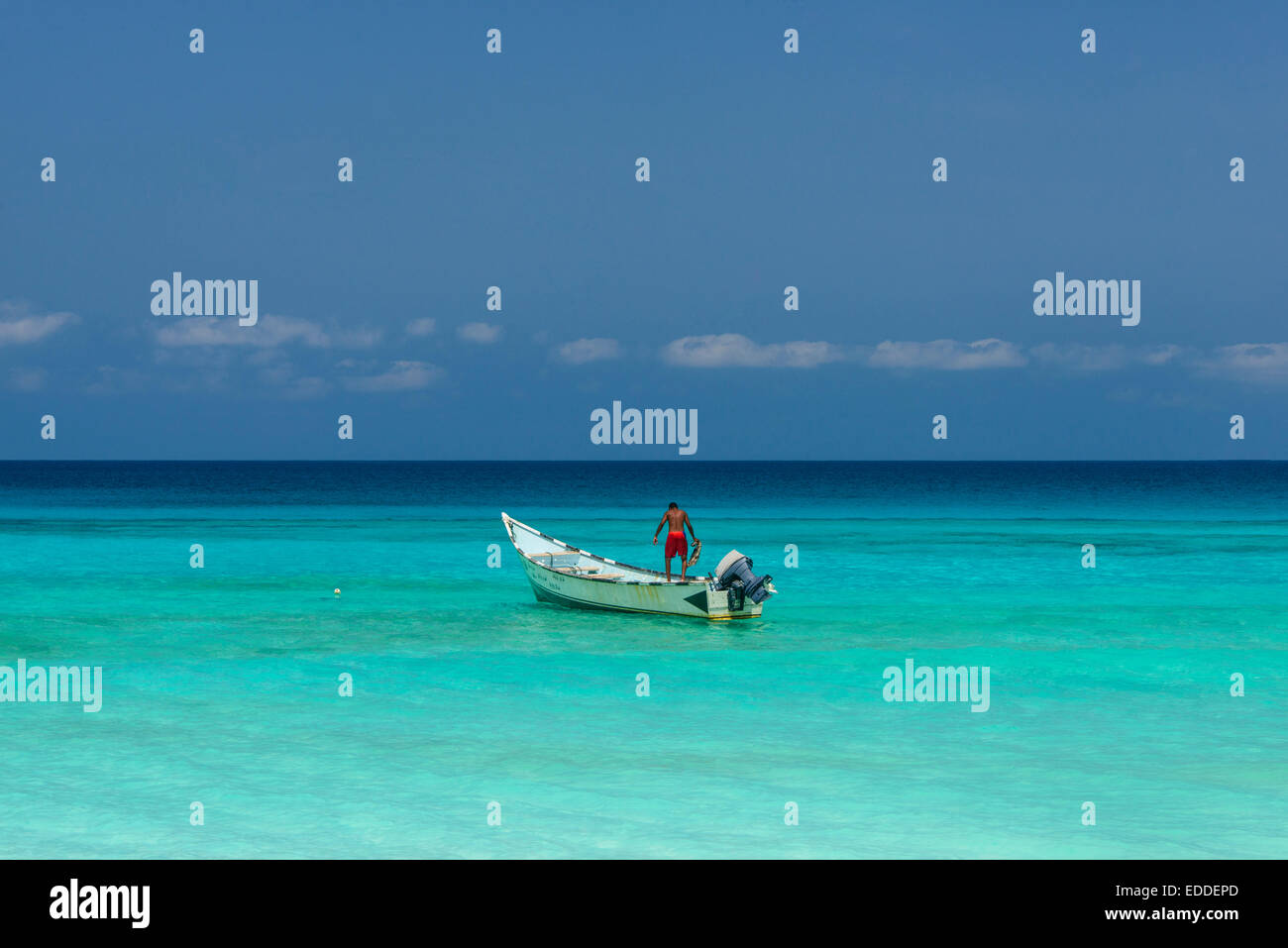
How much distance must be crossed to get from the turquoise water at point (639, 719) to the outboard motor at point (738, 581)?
59 centimetres

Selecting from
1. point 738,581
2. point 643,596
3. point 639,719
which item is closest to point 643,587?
point 643,596

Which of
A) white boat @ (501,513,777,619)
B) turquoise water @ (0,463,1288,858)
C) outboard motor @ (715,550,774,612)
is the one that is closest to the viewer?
turquoise water @ (0,463,1288,858)

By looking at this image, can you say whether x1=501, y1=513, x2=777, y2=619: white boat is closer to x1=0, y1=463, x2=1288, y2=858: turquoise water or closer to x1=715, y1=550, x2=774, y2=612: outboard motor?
x1=715, y1=550, x2=774, y2=612: outboard motor

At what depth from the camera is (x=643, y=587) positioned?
883 inches

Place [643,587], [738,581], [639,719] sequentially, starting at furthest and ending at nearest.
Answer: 1. [643,587]
2. [738,581]
3. [639,719]

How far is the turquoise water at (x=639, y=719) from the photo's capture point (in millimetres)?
10133

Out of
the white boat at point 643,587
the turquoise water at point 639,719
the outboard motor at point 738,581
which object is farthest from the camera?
the white boat at point 643,587

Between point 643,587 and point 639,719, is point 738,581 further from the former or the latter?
point 639,719

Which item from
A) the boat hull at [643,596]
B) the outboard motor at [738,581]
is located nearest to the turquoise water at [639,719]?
the boat hull at [643,596]

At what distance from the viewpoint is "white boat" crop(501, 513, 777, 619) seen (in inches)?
854

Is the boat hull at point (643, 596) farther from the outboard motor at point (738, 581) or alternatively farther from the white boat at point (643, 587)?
the outboard motor at point (738, 581)

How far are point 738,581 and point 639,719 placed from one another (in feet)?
24.4

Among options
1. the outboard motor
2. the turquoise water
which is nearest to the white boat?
the outboard motor
